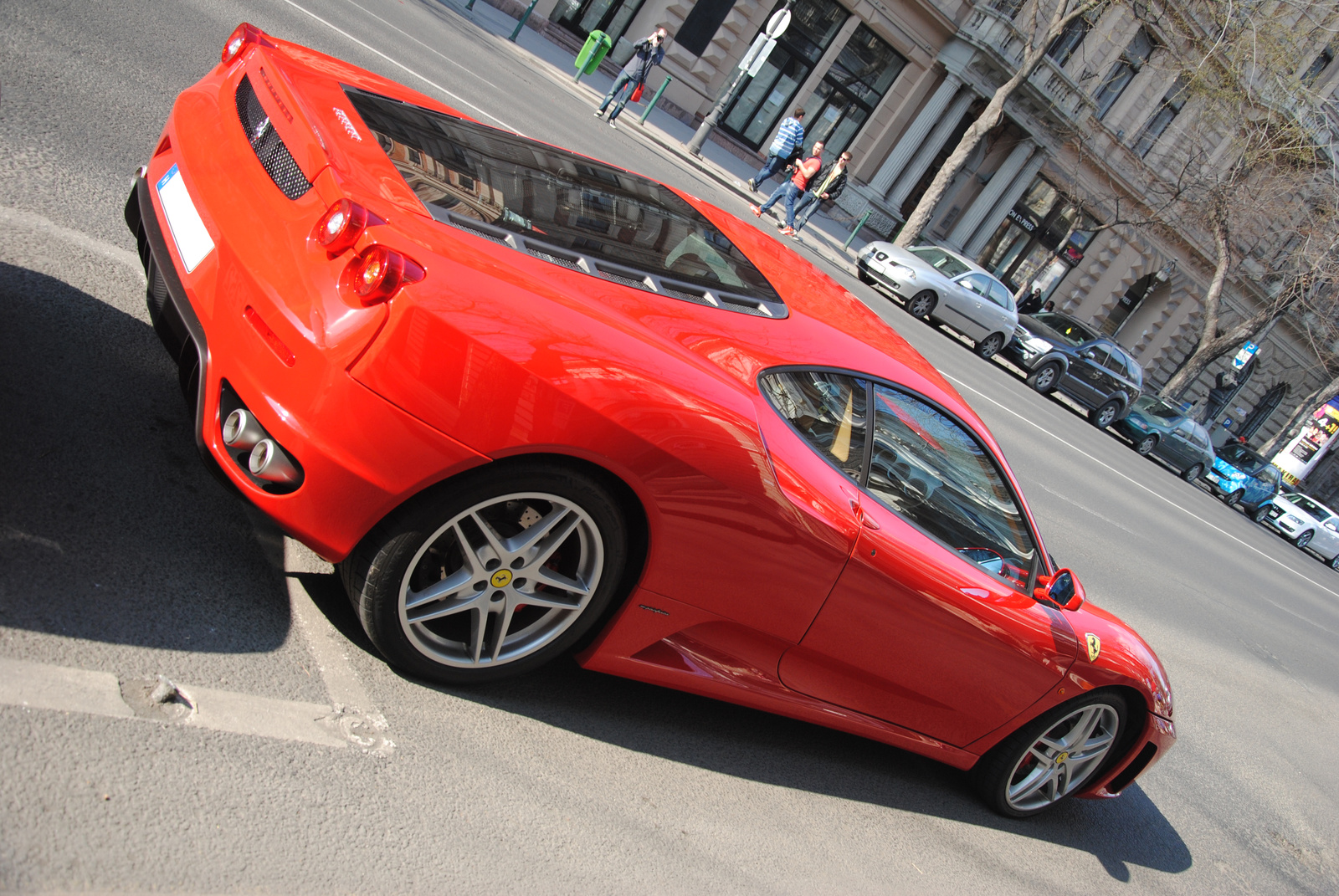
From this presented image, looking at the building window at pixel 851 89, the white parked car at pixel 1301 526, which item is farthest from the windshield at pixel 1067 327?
the building window at pixel 851 89

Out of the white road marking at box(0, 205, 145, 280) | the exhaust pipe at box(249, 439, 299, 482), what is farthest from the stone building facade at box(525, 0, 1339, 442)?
the exhaust pipe at box(249, 439, 299, 482)

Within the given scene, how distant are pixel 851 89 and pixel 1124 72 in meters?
11.6

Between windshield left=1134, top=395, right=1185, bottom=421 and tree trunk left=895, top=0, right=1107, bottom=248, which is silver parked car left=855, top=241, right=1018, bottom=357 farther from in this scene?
windshield left=1134, top=395, right=1185, bottom=421

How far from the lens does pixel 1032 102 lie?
31359 millimetres

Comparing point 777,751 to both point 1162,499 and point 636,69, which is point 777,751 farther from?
point 636,69

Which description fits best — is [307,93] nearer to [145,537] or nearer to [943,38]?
[145,537]

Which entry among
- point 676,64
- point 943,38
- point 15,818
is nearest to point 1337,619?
point 15,818

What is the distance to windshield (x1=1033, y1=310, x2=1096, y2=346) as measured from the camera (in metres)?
21.4

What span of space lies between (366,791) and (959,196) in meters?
34.1

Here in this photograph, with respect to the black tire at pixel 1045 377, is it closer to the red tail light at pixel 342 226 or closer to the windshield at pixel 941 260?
the windshield at pixel 941 260

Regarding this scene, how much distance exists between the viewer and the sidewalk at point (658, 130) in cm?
1881

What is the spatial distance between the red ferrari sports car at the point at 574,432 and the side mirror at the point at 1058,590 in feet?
0.05

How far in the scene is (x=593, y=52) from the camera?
18.7 meters

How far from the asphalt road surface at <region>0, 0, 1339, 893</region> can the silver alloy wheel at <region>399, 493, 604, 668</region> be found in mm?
195
